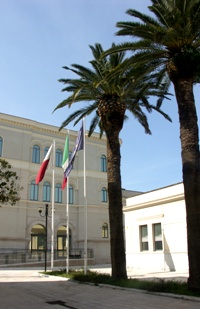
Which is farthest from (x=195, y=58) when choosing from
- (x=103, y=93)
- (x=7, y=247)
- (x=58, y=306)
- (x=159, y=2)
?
(x=7, y=247)

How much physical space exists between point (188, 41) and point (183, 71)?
49.0 inches

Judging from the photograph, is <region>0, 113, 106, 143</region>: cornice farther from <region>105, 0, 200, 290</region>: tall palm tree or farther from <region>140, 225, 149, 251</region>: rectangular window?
<region>105, 0, 200, 290</region>: tall palm tree

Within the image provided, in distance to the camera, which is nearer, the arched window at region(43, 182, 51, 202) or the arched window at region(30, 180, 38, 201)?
the arched window at region(30, 180, 38, 201)

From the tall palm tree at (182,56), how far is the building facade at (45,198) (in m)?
26.7

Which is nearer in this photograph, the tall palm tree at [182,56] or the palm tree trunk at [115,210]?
the tall palm tree at [182,56]

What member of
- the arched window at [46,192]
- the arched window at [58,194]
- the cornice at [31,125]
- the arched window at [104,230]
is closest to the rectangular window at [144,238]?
the arched window at [46,192]

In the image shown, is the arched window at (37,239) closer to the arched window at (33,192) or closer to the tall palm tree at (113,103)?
the arched window at (33,192)

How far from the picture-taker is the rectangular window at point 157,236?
87.9ft

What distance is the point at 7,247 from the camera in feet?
126

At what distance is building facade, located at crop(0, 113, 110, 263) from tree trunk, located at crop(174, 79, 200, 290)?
1079 inches

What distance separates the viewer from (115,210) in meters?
17.2

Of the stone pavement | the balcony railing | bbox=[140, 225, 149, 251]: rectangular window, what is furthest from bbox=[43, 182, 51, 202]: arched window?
the stone pavement

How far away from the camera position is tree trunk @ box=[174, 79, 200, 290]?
12453 mm

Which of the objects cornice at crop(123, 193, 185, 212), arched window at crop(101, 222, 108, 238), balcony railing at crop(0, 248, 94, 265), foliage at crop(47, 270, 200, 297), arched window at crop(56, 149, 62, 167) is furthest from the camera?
arched window at crop(101, 222, 108, 238)
